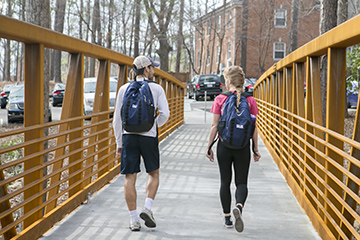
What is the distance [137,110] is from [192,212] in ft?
5.16

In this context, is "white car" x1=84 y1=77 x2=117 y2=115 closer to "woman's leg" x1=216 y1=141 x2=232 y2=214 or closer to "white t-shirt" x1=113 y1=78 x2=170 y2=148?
"white t-shirt" x1=113 y1=78 x2=170 y2=148

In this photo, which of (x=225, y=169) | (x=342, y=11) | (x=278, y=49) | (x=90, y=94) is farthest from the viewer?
(x=278, y=49)

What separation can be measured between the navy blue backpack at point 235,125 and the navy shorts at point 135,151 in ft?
2.11

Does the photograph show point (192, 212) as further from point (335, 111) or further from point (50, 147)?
point (335, 111)

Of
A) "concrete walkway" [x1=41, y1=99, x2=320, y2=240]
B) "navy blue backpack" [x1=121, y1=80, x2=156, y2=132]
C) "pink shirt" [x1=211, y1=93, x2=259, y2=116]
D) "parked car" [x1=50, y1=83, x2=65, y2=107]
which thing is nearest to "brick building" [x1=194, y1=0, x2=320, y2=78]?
"parked car" [x1=50, y1=83, x2=65, y2=107]

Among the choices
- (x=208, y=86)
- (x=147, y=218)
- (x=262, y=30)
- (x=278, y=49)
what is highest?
(x=262, y=30)

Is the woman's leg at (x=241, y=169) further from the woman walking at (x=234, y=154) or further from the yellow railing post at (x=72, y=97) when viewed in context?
the yellow railing post at (x=72, y=97)

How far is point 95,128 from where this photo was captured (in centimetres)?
667

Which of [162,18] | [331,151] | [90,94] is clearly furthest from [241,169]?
[162,18]

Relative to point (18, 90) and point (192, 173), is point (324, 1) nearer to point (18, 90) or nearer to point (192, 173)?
point (192, 173)

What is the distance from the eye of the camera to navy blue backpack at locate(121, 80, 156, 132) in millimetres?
4617

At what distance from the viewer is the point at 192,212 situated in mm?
5656

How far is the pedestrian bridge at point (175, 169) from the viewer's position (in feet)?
13.3

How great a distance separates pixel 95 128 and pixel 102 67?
82cm
